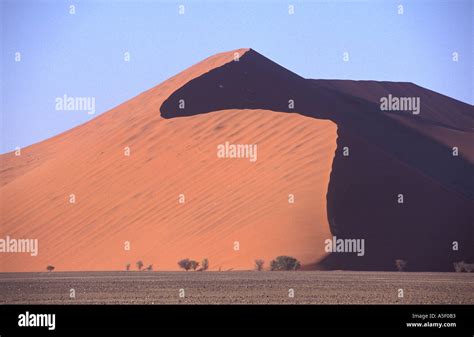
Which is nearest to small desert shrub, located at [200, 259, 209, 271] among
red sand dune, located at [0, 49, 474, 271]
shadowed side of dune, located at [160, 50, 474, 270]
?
red sand dune, located at [0, 49, 474, 271]

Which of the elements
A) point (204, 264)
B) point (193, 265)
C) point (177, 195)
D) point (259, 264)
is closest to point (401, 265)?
point (259, 264)

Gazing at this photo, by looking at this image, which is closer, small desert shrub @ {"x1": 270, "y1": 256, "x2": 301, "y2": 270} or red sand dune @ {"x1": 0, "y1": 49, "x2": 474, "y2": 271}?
small desert shrub @ {"x1": 270, "y1": 256, "x2": 301, "y2": 270}

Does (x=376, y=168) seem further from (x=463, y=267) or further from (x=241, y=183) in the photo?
(x=463, y=267)

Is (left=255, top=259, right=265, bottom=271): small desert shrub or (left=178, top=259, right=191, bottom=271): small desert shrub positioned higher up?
(left=178, top=259, right=191, bottom=271): small desert shrub

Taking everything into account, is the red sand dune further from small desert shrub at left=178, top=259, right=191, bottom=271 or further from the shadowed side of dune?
small desert shrub at left=178, top=259, right=191, bottom=271
